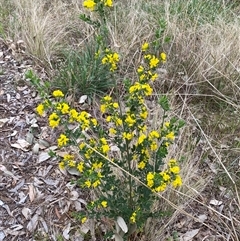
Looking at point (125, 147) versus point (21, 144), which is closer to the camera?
point (125, 147)

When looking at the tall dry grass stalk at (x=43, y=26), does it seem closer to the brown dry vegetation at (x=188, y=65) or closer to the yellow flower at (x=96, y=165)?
the brown dry vegetation at (x=188, y=65)

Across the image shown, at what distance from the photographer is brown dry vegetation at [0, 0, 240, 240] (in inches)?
96.3

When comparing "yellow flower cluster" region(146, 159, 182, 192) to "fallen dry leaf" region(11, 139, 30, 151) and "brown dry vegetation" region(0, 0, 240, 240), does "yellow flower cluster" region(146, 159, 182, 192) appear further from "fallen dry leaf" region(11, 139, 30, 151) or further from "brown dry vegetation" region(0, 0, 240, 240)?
"fallen dry leaf" region(11, 139, 30, 151)

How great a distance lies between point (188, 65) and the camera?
10.9 feet

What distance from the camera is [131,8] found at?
374cm

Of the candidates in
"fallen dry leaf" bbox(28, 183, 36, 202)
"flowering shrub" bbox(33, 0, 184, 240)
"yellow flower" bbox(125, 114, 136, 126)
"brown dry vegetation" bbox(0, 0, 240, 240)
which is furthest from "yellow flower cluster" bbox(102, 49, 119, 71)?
"fallen dry leaf" bbox(28, 183, 36, 202)

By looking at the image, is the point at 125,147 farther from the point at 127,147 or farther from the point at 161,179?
the point at 161,179

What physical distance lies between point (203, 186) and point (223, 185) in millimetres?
170

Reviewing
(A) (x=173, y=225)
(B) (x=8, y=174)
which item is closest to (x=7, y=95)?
(B) (x=8, y=174)

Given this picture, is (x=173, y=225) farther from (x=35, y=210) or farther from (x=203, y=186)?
(x=35, y=210)

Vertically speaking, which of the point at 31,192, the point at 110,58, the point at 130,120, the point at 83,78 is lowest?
the point at 31,192

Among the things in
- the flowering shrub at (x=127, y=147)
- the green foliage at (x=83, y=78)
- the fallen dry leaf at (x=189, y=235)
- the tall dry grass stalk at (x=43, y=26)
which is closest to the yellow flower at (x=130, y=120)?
the flowering shrub at (x=127, y=147)

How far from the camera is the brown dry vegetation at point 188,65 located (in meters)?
2.45

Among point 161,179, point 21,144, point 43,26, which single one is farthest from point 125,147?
point 43,26
